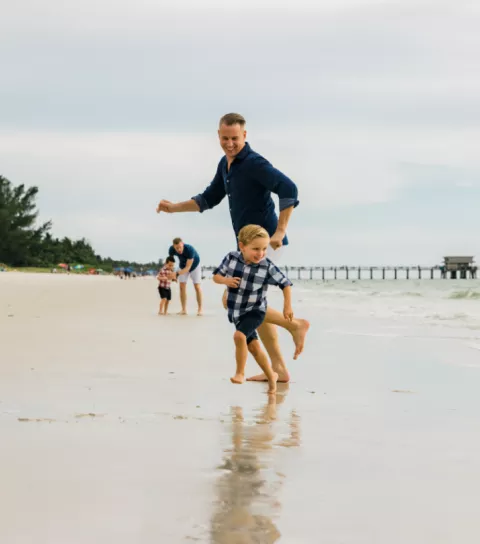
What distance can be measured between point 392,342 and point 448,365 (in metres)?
1.98

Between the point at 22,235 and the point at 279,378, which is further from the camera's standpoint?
the point at 22,235

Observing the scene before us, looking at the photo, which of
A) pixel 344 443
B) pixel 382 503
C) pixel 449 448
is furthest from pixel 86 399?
pixel 382 503

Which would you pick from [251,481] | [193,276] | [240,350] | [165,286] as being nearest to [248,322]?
[240,350]

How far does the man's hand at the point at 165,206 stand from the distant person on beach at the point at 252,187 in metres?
0.42

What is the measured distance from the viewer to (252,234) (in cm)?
490

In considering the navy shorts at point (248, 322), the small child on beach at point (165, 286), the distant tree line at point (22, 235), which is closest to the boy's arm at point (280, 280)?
the navy shorts at point (248, 322)

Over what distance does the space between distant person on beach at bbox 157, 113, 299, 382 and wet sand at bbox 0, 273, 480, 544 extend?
0.98 m

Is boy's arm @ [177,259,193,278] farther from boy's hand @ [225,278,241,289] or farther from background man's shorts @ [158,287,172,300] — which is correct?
boy's hand @ [225,278,241,289]

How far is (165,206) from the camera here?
19.4 ft

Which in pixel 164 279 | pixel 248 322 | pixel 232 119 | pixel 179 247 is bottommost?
pixel 248 322

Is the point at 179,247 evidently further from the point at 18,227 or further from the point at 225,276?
the point at 18,227

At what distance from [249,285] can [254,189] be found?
2.14 ft

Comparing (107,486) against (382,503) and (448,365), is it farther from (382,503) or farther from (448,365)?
(448,365)

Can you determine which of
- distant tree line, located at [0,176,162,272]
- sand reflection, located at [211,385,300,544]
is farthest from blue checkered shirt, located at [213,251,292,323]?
distant tree line, located at [0,176,162,272]
